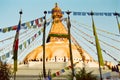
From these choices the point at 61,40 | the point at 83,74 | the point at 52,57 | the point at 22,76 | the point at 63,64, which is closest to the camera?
the point at 83,74

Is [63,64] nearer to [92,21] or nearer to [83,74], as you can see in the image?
[83,74]

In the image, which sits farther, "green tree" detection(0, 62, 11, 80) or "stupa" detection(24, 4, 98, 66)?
"stupa" detection(24, 4, 98, 66)

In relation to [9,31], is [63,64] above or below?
below

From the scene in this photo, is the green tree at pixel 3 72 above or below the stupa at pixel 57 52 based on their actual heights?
below

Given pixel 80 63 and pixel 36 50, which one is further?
pixel 36 50

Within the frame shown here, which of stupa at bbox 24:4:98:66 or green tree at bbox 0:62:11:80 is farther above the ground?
stupa at bbox 24:4:98:66

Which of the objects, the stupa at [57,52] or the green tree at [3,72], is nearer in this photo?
the green tree at [3,72]

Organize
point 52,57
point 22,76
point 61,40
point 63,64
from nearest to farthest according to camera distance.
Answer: point 22,76, point 63,64, point 52,57, point 61,40

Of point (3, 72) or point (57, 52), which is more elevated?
point (57, 52)

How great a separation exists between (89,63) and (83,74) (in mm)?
15723

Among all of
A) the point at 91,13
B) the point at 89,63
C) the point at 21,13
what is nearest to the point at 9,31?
the point at 21,13

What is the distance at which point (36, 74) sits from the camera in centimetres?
4619

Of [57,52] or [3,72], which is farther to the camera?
[57,52]

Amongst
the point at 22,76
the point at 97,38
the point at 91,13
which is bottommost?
the point at 22,76
